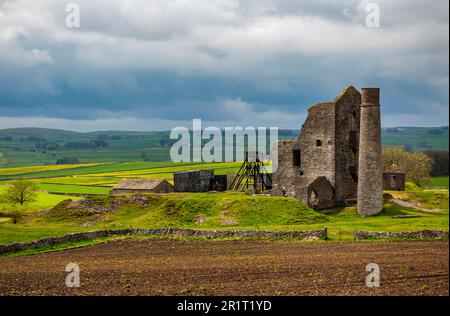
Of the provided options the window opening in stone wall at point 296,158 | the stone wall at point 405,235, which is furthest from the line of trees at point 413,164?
the stone wall at point 405,235

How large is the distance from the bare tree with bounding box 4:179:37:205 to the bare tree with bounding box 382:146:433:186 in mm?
42580

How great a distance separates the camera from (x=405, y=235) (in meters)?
42.2

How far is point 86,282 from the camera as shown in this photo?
99.0 feet

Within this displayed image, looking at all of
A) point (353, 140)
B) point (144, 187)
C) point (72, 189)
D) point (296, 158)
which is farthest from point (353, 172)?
point (72, 189)

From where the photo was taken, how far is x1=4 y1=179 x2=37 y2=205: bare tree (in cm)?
7100

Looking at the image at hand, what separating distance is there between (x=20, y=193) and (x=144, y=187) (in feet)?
39.7

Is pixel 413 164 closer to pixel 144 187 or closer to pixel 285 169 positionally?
pixel 285 169

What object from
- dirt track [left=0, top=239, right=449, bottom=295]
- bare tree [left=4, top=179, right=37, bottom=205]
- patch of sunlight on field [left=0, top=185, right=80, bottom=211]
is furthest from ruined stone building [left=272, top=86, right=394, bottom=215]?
bare tree [left=4, top=179, right=37, bottom=205]

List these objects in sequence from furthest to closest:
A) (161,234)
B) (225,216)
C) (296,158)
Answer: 1. (296,158)
2. (225,216)
3. (161,234)

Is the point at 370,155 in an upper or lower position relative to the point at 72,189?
upper

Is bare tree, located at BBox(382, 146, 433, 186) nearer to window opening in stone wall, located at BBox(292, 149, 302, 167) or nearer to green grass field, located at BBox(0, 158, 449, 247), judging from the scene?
window opening in stone wall, located at BBox(292, 149, 302, 167)

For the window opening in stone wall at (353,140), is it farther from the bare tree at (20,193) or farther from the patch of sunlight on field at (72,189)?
the patch of sunlight on field at (72,189)

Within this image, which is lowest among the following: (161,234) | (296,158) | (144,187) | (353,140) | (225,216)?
(161,234)
